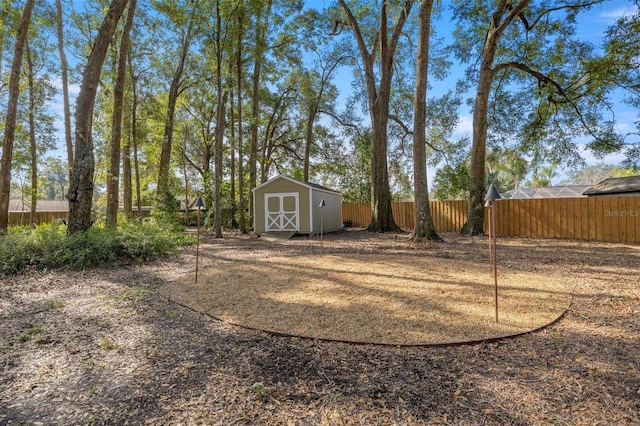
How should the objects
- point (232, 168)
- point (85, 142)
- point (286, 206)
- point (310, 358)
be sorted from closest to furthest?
point (310, 358) → point (85, 142) → point (286, 206) → point (232, 168)

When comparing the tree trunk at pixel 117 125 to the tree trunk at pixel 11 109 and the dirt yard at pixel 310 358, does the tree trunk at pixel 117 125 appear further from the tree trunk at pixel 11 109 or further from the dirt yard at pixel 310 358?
the dirt yard at pixel 310 358

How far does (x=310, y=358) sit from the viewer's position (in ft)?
8.13

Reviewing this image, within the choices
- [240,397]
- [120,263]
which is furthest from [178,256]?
[240,397]

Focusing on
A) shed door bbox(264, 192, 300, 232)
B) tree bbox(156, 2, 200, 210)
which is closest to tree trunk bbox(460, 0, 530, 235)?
shed door bbox(264, 192, 300, 232)

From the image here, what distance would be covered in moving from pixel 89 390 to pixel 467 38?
50.3 feet

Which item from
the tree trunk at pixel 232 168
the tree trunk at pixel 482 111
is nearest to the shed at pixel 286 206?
the tree trunk at pixel 232 168

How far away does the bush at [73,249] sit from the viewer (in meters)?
5.97

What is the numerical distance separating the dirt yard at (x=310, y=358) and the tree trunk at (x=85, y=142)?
247 centimetres

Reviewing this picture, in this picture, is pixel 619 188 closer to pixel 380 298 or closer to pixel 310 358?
pixel 380 298

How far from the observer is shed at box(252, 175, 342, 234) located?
13.0 meters

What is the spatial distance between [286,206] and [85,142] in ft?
24.3

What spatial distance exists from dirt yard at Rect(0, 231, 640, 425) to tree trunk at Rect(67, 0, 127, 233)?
8.11 feet

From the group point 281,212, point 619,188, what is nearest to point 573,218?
point 619,188

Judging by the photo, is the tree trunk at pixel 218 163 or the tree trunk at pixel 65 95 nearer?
the tree trunk at pixel 218 163
